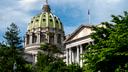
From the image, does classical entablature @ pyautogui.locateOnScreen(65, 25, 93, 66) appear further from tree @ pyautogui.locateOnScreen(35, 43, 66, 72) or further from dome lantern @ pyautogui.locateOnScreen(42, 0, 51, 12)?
dome lantern @ pyautogui.locateOnScreen(42, 0, 51, 12)

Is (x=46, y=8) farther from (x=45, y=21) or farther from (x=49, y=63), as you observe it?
(x=49, y=63)

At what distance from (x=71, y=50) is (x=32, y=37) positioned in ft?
156

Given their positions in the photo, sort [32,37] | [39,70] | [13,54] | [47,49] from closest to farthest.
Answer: [13,54]
[39,70]
[47,49]
[32,37]

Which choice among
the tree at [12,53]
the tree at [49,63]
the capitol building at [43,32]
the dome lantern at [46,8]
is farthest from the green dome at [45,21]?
the tree at [12,53]

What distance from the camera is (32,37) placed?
500 ft

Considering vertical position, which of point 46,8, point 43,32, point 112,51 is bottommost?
point 112,51

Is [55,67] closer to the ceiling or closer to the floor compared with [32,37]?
closer to the floor

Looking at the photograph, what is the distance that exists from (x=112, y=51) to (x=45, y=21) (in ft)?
370

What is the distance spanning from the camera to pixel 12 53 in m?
58.4

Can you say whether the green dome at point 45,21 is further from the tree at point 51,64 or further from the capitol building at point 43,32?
the tree at point 51,64

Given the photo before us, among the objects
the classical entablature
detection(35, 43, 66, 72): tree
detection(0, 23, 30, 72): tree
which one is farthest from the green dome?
detection(0, 23, 30, 72): tree

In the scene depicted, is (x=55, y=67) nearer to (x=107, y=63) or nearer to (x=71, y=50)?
(x=107, y=63)

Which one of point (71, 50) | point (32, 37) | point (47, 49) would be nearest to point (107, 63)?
point (47, 49)

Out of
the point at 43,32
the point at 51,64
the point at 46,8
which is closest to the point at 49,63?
the point at 51,64
